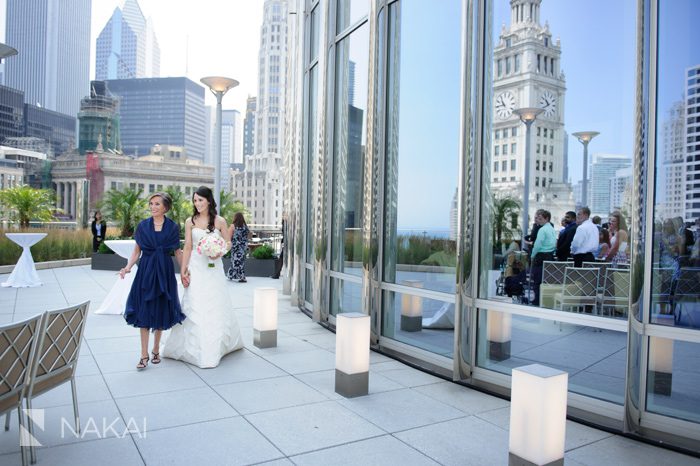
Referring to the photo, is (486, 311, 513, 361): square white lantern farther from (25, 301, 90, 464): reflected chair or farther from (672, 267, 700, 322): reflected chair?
(25, 301, 90, 464): reflected chair

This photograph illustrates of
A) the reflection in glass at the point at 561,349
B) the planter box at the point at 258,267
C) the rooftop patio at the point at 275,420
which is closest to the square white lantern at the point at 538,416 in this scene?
the rooftop patio at the point at 275,420

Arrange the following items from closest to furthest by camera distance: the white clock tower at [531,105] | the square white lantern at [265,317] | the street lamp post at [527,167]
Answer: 1. the white clock tower at [531,105]
2. the street lamp post at [527,167]
3. the square white lantern at [265,317]

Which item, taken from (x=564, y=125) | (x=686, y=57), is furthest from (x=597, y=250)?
(x=686, y=57)

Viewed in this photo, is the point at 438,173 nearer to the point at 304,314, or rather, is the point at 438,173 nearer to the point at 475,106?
the point at 475,106

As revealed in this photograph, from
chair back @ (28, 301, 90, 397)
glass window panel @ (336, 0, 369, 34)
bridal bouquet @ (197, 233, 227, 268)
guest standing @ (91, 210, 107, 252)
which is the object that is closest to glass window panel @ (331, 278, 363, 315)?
bridal bouquet @ (197, 233, 227, 268)

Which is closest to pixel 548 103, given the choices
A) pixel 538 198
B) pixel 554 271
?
pixel 538 198

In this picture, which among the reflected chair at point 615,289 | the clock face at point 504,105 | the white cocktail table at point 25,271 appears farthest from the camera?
the white cocktail table at point 25,271

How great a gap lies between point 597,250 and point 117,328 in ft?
20.5

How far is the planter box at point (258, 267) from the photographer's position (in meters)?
15.3

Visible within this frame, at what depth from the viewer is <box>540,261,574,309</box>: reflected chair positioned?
4.68m

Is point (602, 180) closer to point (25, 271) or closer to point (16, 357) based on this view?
point (16, 357)

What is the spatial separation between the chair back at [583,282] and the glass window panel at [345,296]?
10.9 feet

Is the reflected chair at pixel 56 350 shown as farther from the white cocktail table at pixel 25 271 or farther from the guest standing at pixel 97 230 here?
the guest standing at pixel 97 230

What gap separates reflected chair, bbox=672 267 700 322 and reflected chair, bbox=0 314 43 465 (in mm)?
4170
